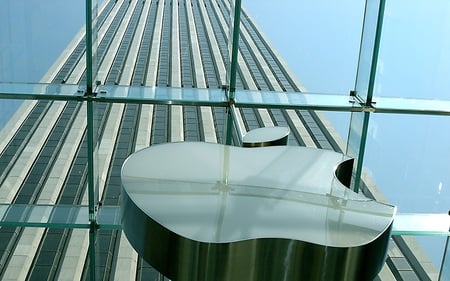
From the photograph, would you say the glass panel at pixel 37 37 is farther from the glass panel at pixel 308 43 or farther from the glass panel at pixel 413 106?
the glass panel at pixel 413 106

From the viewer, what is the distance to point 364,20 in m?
4.87

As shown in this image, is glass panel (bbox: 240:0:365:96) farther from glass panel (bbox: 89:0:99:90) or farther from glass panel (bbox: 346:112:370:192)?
glass panel (bbox: 89:0:99:90)

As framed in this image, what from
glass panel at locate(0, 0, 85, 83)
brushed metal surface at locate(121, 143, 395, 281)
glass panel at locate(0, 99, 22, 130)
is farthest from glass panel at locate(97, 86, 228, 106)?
brushed metal surface at locate(121, 143, 395, 281)

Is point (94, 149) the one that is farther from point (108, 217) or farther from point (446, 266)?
point (446, 266)

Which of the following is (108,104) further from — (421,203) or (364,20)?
(421,203)

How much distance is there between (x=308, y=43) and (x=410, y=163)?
4.11 ft

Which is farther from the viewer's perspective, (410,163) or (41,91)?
(410,163)

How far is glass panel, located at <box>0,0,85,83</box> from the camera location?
466 centimetres

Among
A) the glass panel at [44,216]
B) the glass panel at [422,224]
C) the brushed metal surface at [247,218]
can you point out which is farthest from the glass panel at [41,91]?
the brushed metal surface at [247,218]

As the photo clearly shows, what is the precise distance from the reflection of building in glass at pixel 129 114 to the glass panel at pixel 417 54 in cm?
64

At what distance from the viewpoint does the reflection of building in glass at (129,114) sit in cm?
475

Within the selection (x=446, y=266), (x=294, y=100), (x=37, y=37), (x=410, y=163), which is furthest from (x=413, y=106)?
(x=37, y=37)

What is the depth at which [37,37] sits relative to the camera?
189 inches

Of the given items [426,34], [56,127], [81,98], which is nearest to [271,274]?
[81,98]
